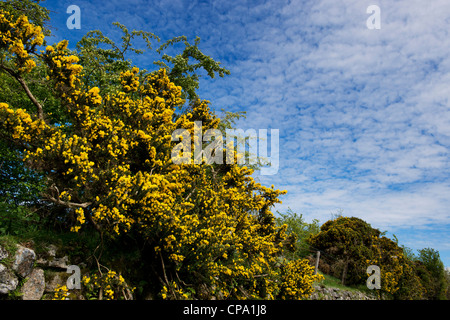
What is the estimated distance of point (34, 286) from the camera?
551 centimetres

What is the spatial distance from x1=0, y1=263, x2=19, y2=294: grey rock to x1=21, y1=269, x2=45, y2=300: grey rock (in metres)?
0.25

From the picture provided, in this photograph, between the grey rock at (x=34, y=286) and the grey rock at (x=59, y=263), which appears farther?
the grey rock at (x=59, y=263)

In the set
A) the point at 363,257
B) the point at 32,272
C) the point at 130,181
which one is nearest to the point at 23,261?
the point at 32,272

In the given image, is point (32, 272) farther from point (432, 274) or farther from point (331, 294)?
point (432, 274)

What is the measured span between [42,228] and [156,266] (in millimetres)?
3474

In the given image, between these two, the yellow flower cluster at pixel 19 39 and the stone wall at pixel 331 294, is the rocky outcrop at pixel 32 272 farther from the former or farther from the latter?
the stone wall at pixel 331 294

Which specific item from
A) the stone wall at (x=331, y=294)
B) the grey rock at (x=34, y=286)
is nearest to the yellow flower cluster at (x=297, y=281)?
the stone wall at (x=331, y=294)

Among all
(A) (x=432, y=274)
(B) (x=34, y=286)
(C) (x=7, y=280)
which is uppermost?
(C) (x=7, y=280)

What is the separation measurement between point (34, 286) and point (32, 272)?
306 millimetres

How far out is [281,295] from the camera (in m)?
11.4

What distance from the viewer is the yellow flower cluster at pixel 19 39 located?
6293mm

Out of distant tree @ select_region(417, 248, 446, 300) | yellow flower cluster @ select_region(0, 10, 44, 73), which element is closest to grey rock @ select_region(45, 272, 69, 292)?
yellow flower cluster @ select_region(0, 10, 44, 73)

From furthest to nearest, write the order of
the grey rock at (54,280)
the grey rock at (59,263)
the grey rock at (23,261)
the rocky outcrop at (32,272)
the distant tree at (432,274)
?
1. the distant tree at (432,274)
2. the grey rock at (59,263)
3. the grey rock at (54,280)
4. the grey rock at (23,261)
5. the rocky outcrop at (32,272)
